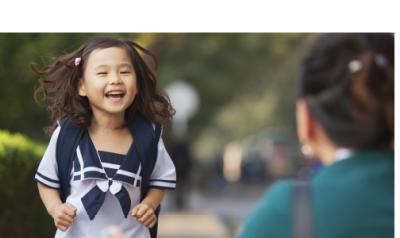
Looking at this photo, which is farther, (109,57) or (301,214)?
(109,57)

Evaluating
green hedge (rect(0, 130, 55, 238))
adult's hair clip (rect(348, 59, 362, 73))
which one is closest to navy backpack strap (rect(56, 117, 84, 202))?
green hedge (rect(0, 130, 55, 238))

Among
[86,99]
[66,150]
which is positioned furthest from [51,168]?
A: [86,99]

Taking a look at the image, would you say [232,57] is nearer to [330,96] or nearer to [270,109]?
[330,96]

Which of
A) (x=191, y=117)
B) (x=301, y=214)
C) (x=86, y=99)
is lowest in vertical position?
(x=301, y=214)

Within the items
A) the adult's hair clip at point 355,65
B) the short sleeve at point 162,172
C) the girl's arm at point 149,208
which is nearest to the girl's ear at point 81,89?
the short sleeve at point 162,172

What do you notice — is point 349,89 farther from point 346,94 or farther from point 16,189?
point 16,189

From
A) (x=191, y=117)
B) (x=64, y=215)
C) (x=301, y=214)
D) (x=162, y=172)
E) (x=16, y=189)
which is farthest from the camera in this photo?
(x=191, y=117)

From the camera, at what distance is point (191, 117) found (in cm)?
1933

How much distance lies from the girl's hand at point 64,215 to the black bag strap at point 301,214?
1422 millimetres

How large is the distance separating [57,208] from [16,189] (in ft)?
3.04

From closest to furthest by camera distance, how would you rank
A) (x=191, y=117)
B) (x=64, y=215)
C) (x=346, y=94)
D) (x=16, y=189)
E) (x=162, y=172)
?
(x=346, y=94)
(x=64, y=215)
(x=162, y=172)
(x=16, y=189)
(x=191, y=117)

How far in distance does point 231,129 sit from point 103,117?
45.3 meters

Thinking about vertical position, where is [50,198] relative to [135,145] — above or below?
below

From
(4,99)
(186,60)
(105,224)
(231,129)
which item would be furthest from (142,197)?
(231,129)
